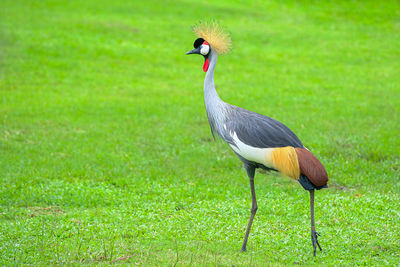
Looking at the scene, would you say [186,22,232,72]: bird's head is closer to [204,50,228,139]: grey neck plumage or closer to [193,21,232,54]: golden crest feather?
[193,21,232,54]: golden crest feather

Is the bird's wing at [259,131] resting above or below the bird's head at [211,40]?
below

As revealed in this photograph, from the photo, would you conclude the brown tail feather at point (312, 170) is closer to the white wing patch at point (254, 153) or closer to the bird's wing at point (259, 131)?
the bird's wing at point (259, 131)

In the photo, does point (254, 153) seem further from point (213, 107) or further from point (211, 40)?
point (211, 40)

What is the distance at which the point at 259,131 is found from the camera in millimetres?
6547

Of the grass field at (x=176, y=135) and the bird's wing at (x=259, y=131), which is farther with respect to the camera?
the grass field at (x=176, y=135)

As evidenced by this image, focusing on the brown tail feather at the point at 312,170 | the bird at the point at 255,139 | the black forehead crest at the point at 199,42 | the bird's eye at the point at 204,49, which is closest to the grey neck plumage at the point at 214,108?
the bird at the point at 255,139

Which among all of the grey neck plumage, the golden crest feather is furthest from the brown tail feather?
the golden crest feather

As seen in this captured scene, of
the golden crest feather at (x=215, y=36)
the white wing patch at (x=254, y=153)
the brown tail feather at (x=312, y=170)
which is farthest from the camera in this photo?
the golden crest feather at (x=215, y=36)

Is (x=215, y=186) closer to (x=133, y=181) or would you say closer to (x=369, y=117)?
(x=133, y=181)

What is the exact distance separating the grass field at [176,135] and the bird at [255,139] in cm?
100

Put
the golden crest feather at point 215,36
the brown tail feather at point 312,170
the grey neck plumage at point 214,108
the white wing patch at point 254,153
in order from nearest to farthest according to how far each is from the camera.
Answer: the brown tail feather at point 312,170 → the white wing patch at point 254,153 → the grey neck plumage at point 214,108 → the golden crest feather at point 215,36

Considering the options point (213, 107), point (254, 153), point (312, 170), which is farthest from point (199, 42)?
point (312, 170)

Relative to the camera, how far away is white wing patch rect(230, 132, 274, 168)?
6.44 m

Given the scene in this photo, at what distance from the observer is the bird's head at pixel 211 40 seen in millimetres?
7016
